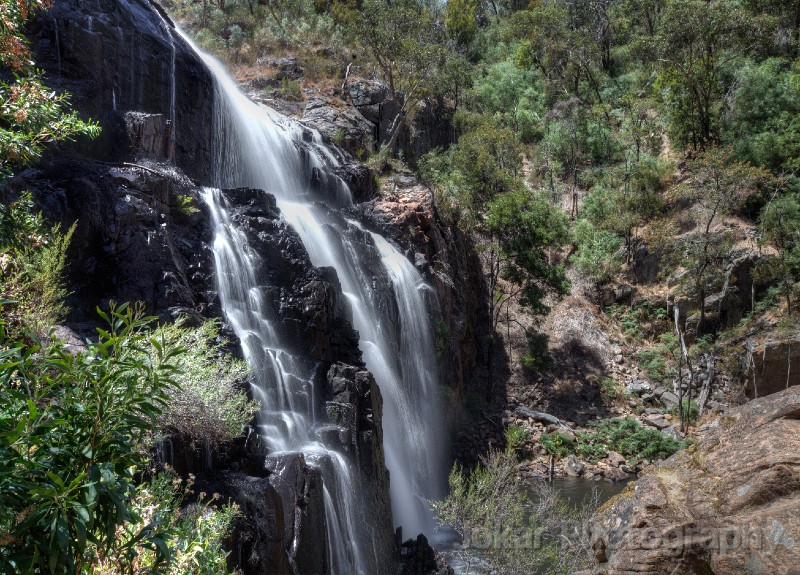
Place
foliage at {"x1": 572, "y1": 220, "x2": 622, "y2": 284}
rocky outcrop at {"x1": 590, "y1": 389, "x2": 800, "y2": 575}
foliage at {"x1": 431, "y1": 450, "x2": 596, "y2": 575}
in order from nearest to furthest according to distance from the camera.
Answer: rocky outcrop at {"x1": 590, "y1": 389, "x2": 800, "y2": 575} → foliage at {"x1": 431, "y1": 450, "x2": 596, "y2": 575} → foliage at {"x1": 572, "y1": 220, "x2": 622, "y2": 284}

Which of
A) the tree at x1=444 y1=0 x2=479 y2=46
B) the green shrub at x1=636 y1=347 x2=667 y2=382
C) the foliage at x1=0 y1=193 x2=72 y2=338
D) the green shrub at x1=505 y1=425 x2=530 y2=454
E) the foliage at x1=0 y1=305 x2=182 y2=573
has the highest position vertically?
the tree at x1=444 y1=0 x2=479 y2=46

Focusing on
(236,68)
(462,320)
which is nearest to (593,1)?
(236,68)

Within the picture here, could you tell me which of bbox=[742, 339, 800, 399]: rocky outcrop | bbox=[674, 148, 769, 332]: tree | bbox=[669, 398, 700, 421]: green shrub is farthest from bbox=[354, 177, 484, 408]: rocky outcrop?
bbox=[742, 339, 800, 399]: rocky outcrop

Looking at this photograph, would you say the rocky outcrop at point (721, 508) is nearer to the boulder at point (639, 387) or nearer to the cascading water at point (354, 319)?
the cascading water at point (354, 319)

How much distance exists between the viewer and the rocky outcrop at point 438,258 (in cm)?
2406

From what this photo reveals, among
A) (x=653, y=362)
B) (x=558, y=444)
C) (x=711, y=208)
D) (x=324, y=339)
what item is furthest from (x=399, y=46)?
(x=558, y=444)

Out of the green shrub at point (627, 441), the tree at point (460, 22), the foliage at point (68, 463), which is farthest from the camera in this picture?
the tree at point (460, 22)

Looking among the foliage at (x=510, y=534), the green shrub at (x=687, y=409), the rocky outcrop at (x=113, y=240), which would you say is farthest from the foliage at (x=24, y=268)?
A: the green shrub at (x=687, y=409)

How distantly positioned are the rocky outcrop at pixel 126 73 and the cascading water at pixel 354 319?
127cm

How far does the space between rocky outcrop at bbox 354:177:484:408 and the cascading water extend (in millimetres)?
932

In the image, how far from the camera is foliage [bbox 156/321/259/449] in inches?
324

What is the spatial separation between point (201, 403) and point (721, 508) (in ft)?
22.2

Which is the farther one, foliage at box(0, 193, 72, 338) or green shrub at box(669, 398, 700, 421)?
green shrub at box(669, 398, 700, 421)

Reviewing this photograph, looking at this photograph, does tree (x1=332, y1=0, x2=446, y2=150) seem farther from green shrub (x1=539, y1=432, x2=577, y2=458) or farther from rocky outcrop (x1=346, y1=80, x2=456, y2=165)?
green shrub (x1=539, y1=432, x2=577, y2=458)
